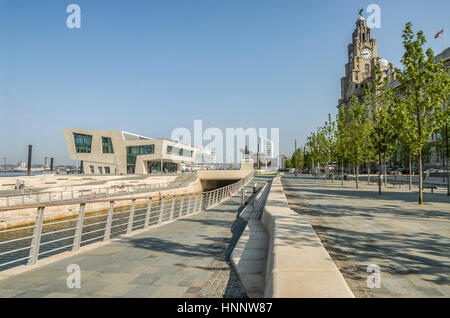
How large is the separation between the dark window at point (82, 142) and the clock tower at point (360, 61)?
90.0 meters

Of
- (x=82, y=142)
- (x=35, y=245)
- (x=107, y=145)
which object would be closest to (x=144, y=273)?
(x=35, y=245)

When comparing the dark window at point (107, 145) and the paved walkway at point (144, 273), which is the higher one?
the dark window at point (107, 145)

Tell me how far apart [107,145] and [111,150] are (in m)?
1.63

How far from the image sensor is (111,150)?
74.8m

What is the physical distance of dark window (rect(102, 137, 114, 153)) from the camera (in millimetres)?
73969

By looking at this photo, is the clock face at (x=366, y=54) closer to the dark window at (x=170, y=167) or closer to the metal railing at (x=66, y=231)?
the dark window at (x=170, y=167)

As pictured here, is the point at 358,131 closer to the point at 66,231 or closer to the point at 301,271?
the point at 66,231

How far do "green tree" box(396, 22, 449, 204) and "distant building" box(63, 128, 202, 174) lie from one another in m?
62.1

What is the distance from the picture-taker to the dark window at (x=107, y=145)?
243 feet

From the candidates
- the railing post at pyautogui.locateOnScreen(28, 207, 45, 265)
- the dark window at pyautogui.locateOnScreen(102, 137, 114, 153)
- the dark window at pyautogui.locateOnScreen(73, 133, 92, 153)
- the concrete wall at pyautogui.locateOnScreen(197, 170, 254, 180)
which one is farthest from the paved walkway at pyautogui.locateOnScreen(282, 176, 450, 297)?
the dark window at pyautogui.locateOnScreen(73, 133, 92, 153)

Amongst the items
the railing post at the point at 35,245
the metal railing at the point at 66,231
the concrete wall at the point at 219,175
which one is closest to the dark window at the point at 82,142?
the concrete wall at the point at 219,175

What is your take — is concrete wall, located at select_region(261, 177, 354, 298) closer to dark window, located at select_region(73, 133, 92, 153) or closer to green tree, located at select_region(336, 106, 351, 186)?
green tree, located at select_region(336, 106, 351, 186)
